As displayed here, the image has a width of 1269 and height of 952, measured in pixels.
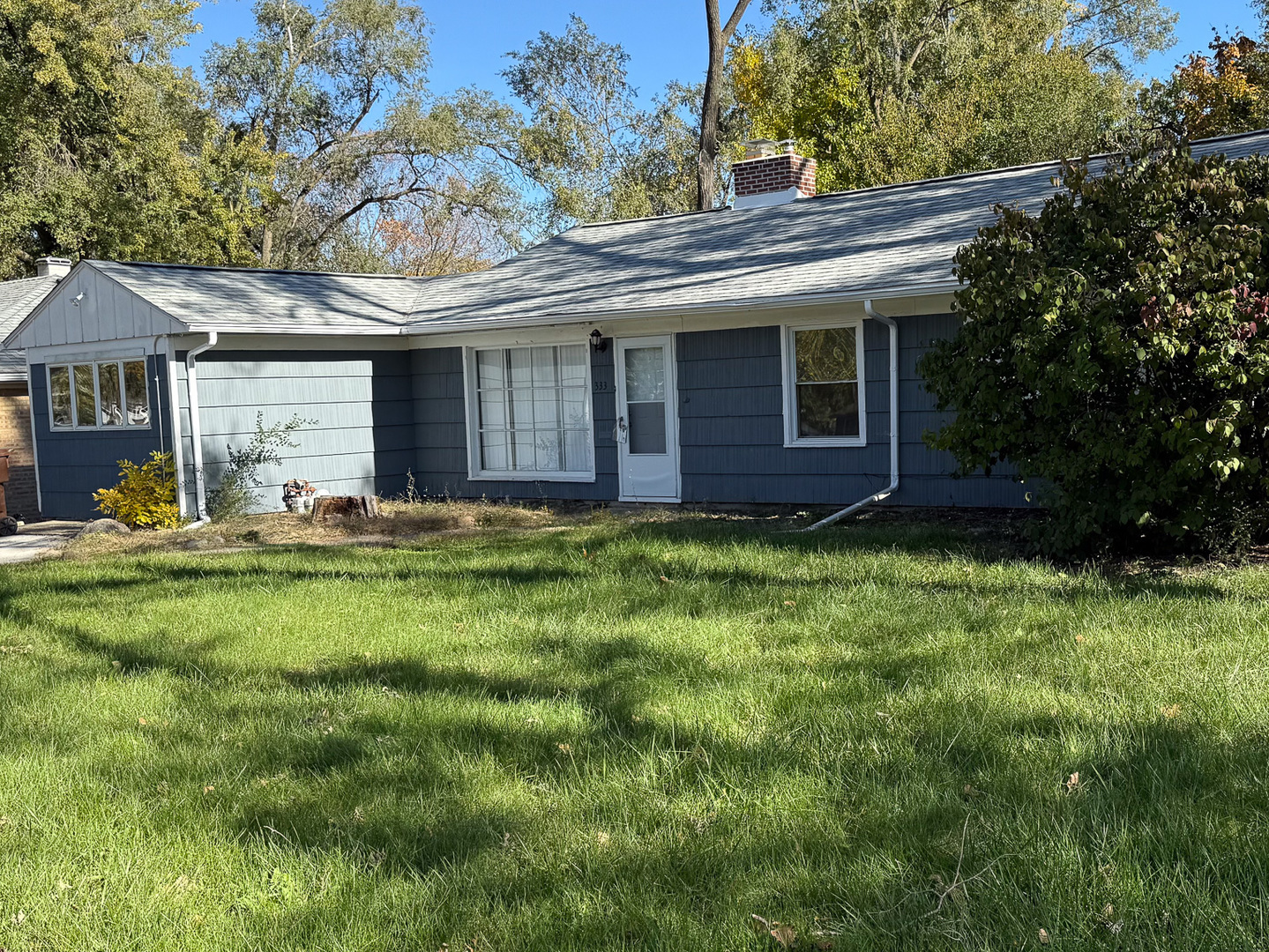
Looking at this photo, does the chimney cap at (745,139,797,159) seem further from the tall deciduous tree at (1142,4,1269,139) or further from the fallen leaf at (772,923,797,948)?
the fallen leaf at (772,923,797,948)

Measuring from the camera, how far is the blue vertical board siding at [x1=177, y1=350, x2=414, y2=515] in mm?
13984

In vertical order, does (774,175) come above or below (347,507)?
above

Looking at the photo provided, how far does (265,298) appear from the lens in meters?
15.2

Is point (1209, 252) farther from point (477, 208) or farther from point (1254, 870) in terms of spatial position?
point (477, 208)

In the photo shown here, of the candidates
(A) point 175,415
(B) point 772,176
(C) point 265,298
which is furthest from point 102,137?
(B) point 772,176

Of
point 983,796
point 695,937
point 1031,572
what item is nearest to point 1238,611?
point 1031,572

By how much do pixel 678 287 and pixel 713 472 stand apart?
7.63 feet

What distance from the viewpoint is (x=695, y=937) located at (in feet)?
10.2

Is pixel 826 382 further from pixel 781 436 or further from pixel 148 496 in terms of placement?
pixel 148 496

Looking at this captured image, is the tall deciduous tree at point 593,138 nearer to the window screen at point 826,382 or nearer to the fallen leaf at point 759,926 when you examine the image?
the window screen at point 826,382

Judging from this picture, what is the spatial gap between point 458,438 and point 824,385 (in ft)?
18.3

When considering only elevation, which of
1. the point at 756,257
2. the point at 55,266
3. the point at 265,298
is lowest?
the point at 265,298

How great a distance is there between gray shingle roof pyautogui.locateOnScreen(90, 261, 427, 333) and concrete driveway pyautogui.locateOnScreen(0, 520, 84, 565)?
304 centimetres

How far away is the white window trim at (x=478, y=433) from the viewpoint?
14672mm
